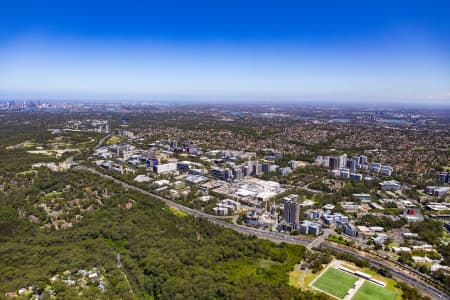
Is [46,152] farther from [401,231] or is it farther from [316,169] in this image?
[401,231]

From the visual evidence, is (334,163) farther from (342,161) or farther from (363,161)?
(363,161)

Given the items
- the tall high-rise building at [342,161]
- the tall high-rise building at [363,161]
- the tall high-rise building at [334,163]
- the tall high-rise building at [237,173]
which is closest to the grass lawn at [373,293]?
the tall high-rise building at [237,173]

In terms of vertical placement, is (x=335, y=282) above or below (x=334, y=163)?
below

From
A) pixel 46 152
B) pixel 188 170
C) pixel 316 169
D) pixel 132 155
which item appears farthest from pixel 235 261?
pixel 46 152

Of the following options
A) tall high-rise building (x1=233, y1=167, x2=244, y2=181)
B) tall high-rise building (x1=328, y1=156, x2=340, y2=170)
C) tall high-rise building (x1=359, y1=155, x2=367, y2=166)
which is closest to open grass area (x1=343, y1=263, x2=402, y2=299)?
tall high-rise building (x1=233, y1=167, x2=244, y2=181)

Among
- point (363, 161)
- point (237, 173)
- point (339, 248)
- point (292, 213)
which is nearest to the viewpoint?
point (339, 248)

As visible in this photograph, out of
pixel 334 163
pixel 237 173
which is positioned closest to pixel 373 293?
pixel 237 173
